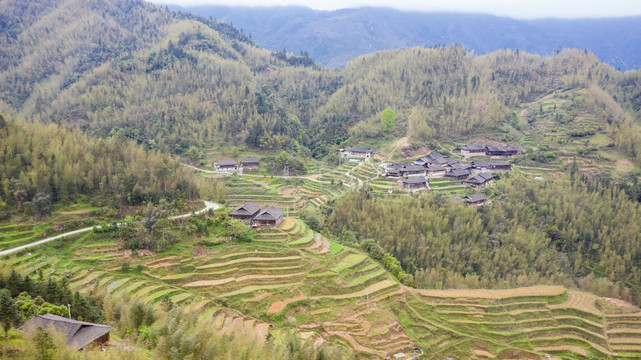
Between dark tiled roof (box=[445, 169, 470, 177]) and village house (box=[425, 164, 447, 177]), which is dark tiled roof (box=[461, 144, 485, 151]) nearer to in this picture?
dark tiled roof (box=[445, 169, 470, 177])

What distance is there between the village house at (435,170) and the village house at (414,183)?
3.92 metres

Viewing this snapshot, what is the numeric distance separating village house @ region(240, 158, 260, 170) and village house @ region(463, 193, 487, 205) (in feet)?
108

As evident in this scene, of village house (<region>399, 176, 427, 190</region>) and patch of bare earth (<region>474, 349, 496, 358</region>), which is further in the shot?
village house (<region>399, 176, 427, 190</region>)

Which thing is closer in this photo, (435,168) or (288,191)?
(288,191)

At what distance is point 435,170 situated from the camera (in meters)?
56.6

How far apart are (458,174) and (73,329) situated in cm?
5126

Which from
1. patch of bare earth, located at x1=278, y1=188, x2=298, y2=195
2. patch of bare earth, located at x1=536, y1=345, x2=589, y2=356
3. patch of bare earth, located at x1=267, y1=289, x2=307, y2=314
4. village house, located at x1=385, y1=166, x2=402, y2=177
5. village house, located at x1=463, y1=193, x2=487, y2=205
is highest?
village house, located at x1=385, y1=166, x2=402, y2=177

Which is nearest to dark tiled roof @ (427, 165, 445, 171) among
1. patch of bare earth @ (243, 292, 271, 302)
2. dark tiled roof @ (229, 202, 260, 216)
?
dark tiled roof @ (229, 202, 260, 216)

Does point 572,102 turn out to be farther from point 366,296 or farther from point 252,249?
point 252,249

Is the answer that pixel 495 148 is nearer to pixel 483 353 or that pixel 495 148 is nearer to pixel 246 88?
pixel 483 353

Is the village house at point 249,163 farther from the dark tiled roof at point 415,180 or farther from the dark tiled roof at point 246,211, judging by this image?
the dark tiled roof at point 246,211

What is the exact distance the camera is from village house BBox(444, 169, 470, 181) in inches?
2176

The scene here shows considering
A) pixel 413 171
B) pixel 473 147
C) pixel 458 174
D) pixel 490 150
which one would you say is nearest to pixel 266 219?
pixel 413 171

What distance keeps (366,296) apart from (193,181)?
20688mm
